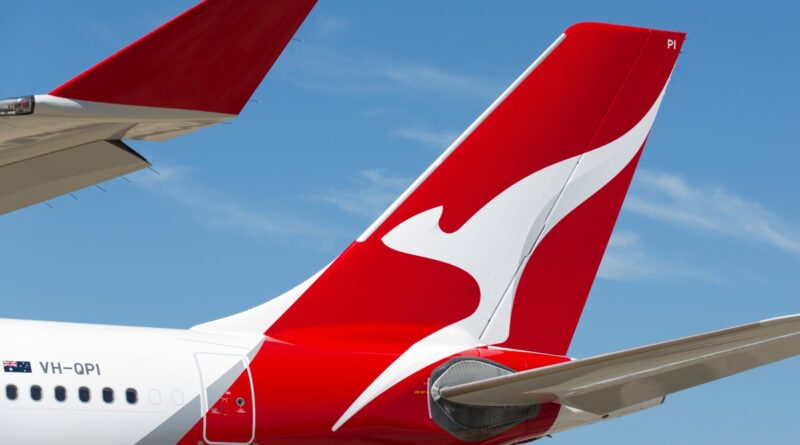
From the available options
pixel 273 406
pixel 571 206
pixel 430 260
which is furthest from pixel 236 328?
A: pixel 571 206

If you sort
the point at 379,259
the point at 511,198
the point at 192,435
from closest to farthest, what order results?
the point at 192,435
the point at 379,259
the point at 511,198

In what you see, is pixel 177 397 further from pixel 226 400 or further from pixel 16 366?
pixel 16 366

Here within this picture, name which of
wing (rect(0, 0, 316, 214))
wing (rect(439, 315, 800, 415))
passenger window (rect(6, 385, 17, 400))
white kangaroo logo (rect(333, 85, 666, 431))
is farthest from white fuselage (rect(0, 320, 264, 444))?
wing (rect(0, 0, 316, 214))

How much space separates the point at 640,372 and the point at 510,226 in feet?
10.3

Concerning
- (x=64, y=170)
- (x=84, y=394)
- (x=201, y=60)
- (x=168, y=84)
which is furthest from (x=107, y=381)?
(x=201, y=60)

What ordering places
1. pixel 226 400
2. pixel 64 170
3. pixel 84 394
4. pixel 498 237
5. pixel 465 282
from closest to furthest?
pixel 64 170, pixel 84 394, pixel 226 400, pixel 465 282, pixel 498 237

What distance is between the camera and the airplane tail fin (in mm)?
12641

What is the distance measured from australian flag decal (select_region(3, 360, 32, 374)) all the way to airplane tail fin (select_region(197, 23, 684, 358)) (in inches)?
90.8

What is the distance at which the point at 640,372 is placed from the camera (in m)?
11.2

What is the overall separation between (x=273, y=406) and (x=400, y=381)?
1.52 m

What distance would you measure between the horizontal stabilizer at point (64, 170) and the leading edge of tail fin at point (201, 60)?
3.24ft

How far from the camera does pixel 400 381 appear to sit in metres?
12.1

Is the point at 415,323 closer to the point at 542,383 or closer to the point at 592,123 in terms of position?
the point at 542,383

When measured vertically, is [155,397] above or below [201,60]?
below
